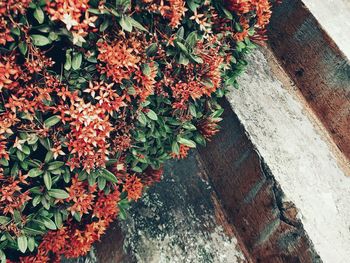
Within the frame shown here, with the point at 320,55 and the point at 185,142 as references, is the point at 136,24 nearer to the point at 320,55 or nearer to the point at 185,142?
the point at 185,142

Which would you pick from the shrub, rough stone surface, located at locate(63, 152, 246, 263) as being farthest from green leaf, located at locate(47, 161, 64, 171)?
rough stone surface, located at locate(63, 152, 246, 263)

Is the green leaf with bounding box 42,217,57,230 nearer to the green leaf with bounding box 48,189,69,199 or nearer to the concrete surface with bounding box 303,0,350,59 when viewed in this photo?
the green leaf with bounding box 48,189,69,199

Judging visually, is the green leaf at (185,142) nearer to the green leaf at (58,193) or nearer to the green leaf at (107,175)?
the green leaf at (107,175)

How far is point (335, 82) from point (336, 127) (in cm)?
34

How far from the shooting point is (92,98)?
6.62 ft

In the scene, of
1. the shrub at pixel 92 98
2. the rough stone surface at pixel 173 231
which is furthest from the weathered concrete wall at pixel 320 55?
the rough stone surface at pixel 173 231

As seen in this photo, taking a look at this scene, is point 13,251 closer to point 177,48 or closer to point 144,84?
point 144,84

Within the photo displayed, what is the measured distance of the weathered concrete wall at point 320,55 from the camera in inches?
119

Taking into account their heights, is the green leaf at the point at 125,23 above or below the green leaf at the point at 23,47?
above

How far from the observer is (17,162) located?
2.01 m

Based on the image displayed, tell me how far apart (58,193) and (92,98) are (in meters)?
0.54

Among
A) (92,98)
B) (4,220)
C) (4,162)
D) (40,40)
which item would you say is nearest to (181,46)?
(92,98)

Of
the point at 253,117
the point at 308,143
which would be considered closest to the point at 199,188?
the point at 253,117

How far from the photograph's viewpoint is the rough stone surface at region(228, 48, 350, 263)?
2.50 metres
